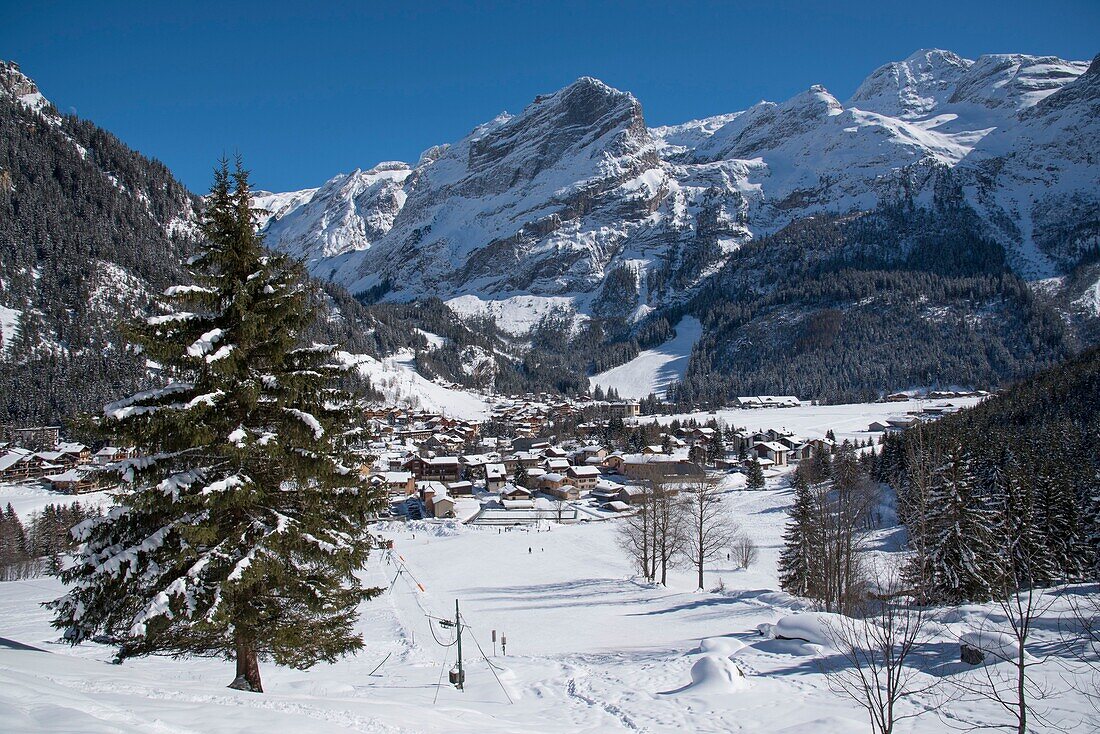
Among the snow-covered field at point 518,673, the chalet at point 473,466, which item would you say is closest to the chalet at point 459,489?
the chalet at point 473,466

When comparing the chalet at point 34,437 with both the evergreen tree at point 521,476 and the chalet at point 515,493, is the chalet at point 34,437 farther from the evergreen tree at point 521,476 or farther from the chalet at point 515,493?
the evergreen tree at point 521,476

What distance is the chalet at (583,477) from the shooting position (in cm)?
8588

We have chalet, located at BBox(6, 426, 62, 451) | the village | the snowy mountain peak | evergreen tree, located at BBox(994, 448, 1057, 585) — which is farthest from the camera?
the snowy mountain peak

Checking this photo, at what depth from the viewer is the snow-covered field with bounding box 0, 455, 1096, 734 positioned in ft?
24.3

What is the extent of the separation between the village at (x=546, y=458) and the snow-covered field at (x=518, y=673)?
11.5 metres

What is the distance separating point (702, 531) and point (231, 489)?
3672cm

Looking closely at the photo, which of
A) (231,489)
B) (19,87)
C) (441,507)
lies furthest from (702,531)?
(19,87)

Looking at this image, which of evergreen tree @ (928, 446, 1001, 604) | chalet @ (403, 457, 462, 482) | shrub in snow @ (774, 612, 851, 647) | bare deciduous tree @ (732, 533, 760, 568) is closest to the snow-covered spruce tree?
shrub in snow @ (774, 612, 851, 647)

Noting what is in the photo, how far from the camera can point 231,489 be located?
892cm

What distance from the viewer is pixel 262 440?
361 inches

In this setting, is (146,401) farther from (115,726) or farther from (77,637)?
(115,726)

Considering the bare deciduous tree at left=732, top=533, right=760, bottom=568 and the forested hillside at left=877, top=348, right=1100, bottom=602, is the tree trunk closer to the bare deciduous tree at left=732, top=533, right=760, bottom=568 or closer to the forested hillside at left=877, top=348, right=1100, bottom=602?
the forested hillside at left=877, top=348, right=1100, bottom=602

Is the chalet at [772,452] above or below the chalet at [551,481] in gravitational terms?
above

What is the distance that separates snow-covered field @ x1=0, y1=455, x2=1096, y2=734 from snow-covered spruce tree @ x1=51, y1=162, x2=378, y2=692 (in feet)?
3.12
